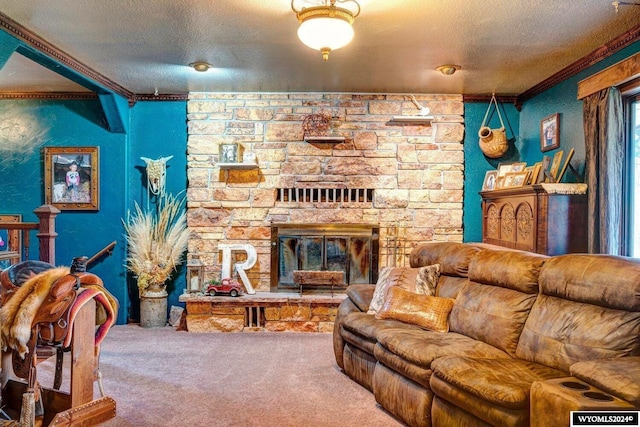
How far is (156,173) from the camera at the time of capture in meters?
5.11

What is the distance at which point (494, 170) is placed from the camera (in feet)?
16.8

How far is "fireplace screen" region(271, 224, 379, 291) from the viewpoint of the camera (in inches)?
198

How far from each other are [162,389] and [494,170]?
3973 millimetres

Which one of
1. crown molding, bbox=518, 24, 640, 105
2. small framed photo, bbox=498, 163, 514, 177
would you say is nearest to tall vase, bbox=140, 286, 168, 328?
small framed photo, bbox=498, 163, 514, 177

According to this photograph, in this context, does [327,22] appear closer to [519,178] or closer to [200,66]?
[200,66]

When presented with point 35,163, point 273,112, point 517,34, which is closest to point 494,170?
point 517,34

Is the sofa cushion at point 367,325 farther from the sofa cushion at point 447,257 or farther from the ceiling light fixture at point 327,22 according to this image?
the ceiling light fixture at point 327,22

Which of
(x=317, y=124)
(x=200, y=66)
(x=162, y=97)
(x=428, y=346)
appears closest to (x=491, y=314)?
(x=428, y=346)

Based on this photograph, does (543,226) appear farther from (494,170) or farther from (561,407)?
(561,407)

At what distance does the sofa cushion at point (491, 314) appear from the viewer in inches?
104

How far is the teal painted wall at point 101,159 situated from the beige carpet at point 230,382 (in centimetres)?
103

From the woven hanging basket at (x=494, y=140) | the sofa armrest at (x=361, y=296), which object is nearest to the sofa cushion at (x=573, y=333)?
the sofa armrest at (x=361, y=296)

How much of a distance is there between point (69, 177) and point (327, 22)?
3853 mm

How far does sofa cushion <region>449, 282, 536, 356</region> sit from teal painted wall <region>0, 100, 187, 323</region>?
336 centimetres
